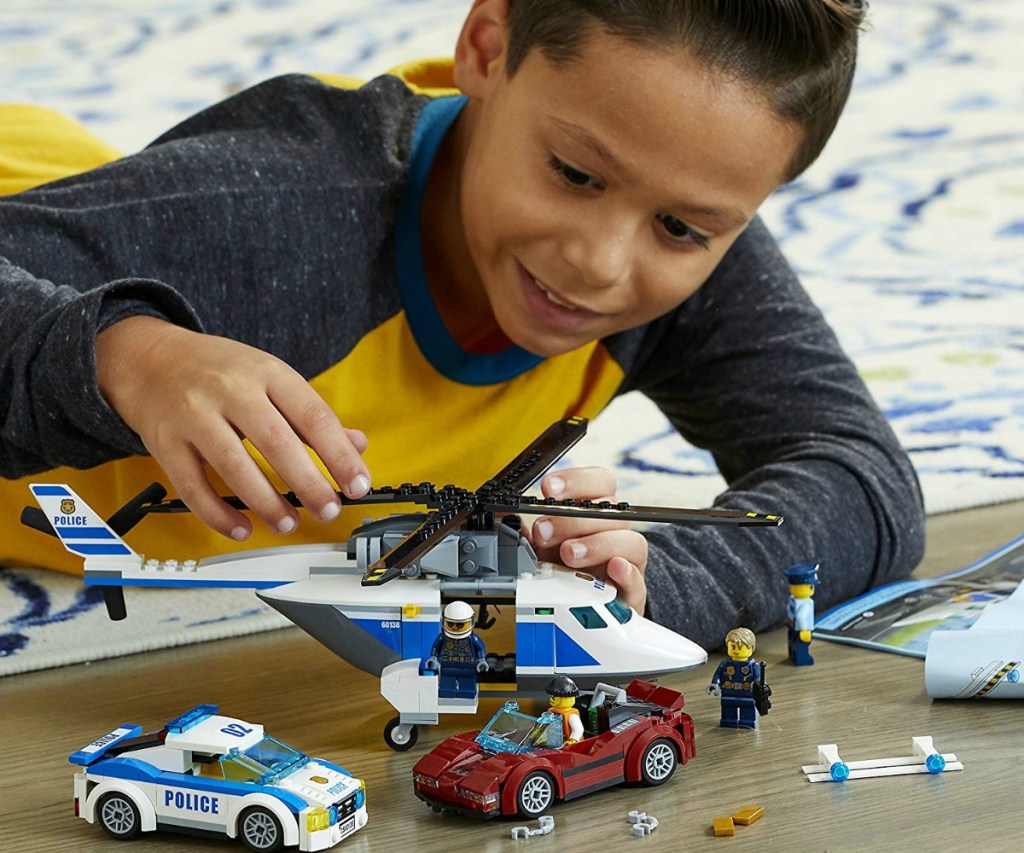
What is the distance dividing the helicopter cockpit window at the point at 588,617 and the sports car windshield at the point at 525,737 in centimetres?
8

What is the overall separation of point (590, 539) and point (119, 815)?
0.99 feet

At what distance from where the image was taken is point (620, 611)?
79 centimetres

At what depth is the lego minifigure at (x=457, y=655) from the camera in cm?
74

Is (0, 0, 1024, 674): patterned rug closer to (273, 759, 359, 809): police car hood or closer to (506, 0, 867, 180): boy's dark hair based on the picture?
(506, 0, 867, 180): boy's dark hair

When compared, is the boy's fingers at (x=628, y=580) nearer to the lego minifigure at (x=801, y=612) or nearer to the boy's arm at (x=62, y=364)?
the lego minifigure at (x=801, y=612)

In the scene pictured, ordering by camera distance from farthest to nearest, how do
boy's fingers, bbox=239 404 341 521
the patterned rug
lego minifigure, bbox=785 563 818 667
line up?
the patterned rug
lego minifigure, bbox=785 563 818 667
boy's fingers, bbox=239 404 341 521

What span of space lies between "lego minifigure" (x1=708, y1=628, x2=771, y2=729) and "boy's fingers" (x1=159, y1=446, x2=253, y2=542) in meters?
0.27

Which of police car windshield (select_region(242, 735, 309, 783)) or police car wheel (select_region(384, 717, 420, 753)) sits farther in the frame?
police car wheel (select_region(384, 717, 420, 753))

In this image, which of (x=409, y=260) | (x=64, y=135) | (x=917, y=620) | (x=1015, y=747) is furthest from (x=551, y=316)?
(x=64, y=135)

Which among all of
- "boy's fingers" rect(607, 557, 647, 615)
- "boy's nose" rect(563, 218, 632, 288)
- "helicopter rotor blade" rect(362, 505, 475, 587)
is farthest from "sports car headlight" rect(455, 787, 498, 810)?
"boy's nose" rect(563, 218, 632, 288)

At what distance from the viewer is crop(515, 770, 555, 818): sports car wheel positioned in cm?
67

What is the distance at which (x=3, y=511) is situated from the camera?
1171 millimetres

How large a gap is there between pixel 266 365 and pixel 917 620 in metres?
0.47

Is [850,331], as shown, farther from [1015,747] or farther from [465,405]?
[1015,747]
